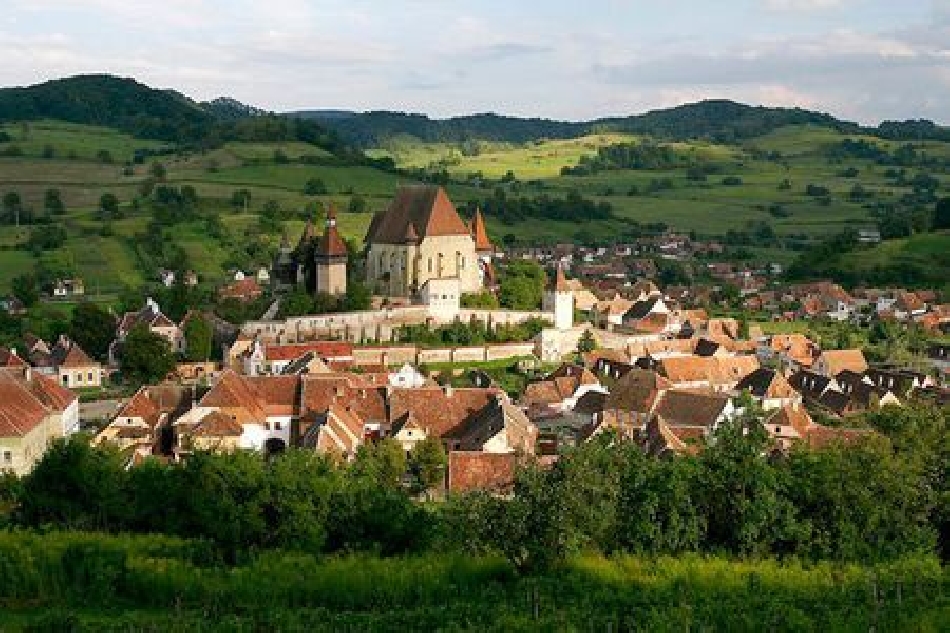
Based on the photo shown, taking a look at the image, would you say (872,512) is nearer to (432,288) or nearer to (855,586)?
(855,586)

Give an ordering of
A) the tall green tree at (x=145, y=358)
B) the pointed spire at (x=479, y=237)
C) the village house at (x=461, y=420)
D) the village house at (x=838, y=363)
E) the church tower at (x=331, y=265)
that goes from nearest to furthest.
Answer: the village house at (x=461, y=420) < the tall green tree at (x=145, y=358) < the church tower at (x=331, y=265) < the village house at (x=838, y=363) < the pointed spire at (x=479, y=237)

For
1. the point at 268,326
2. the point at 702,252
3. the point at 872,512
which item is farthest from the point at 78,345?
the point at 702,252

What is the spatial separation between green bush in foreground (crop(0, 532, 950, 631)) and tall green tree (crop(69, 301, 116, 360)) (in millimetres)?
32712

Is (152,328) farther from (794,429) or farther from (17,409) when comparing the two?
(794,429)

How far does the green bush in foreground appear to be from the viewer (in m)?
22.5

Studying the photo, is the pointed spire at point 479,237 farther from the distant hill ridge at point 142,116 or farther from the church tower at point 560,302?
the distant hill ridge at point 142,116

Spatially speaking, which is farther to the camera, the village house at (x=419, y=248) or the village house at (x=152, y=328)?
the village house at (x=419, y=248)

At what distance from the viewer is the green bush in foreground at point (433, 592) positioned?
73.7ft

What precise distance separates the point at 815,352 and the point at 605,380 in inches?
653

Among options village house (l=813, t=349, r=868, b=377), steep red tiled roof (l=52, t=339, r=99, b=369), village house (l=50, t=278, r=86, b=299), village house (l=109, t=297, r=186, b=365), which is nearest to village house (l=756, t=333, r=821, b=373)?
village house (l=813, t=349, r=868, b=377)

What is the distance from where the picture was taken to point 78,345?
2318 inches

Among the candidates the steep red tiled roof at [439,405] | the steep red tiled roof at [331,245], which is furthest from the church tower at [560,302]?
the steep red tiled roof at [439,405]

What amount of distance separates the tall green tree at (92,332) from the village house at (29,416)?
13.2 meters

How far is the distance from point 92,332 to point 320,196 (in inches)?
1975
